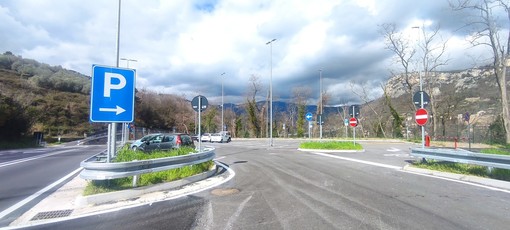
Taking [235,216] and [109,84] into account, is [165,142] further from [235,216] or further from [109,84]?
[235,216]

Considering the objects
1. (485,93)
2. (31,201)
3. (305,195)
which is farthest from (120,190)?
(485,93)

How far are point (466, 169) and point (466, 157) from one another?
21.2 inches

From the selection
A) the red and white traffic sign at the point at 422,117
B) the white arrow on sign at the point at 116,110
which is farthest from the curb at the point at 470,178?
the white arrow on sign at the point at 116,110

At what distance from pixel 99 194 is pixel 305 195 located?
4636 mm

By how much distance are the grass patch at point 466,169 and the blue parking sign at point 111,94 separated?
11.0 m

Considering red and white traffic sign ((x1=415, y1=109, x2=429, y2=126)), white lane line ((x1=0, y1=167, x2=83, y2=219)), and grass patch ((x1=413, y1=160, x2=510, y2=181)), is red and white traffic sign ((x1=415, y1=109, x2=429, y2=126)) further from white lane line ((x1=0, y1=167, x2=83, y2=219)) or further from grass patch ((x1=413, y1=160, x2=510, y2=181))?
white lane line ((x1=0, y1=167, x2=83, y2=219))

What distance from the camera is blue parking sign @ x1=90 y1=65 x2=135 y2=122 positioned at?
8000 mm

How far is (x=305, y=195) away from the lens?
775 centimetres

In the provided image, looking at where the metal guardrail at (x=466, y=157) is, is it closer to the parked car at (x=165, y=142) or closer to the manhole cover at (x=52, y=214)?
the manhole cover at (x=52, y=214)

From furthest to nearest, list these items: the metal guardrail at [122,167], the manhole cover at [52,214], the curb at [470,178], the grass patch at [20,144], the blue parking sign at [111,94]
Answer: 1. the grass patch at [20,144]
2. the curb at [470,178]
3. the blue parking sign at [111,94]
4. the metal guardrail at [122,167]
5. the manhole cover at [52,214]

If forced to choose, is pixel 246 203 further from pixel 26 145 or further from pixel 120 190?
pixel 26 145

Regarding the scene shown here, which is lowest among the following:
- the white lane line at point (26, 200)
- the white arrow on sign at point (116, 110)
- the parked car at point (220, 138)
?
the white lane line at point (26, 200)

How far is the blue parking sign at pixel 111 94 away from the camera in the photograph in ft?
26.2

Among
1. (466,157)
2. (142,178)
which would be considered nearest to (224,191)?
(142,178)
